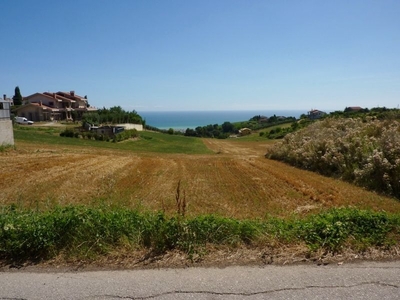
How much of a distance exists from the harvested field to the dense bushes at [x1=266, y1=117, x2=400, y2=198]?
0.75 meters

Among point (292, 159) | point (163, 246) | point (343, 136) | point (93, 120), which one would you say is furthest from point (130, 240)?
point (93, 120)

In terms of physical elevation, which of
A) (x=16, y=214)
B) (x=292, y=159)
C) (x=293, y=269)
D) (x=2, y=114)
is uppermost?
(x=2, y=114)

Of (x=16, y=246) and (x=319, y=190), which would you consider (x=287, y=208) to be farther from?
(x=16, y=246)

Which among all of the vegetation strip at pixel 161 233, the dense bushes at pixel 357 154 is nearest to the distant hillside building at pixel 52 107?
the dense bushes at pixel 357 154

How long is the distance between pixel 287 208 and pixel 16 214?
7.01 m

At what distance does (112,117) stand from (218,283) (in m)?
65.3

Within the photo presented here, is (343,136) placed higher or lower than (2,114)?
lower

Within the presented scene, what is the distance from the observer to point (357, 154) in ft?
42.2

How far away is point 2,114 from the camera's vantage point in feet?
67.1

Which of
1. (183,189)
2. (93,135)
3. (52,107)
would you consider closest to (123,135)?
(93,135)

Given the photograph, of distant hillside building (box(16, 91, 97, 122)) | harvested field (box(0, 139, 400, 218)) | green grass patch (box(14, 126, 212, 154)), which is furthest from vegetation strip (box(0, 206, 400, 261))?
distant hillside building (box(16, 91, 97, 122))

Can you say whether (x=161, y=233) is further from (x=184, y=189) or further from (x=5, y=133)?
(x=5, y=133)

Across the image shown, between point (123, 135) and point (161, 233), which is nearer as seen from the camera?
point (161, 233)

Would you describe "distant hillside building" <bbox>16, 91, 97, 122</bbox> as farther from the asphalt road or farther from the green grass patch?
the asphalt road
